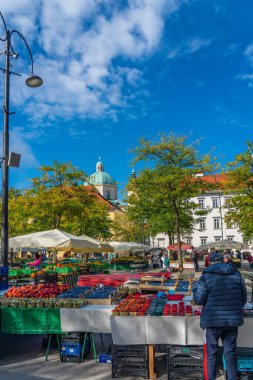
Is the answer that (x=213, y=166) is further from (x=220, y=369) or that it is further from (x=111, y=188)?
(x=111, y=188)

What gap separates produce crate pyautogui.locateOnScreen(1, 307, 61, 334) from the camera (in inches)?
271

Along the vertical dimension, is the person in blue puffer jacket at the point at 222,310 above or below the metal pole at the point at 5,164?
below

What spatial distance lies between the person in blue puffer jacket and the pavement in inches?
48.6

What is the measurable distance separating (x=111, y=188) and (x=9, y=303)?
11383 centimetres

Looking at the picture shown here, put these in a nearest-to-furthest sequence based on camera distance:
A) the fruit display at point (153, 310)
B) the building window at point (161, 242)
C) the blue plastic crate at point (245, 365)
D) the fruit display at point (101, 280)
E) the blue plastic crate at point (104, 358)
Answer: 1. the blue plastic crate at point (245, 365)
2. the fruit display at point (153, 310)
3. the blue plastic crate at point (104, 358)
4. the fruit display at point (101, 280)
5. the building window at point (161, 242)

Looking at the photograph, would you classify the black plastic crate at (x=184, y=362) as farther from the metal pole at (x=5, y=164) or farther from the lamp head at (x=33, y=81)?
the lamp head at (x=33, y=81)

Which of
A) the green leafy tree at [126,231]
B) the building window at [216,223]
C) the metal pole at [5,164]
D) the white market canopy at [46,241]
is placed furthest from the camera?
the building window at [216,223]

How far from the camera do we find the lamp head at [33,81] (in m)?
9.99

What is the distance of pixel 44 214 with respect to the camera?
24.2m

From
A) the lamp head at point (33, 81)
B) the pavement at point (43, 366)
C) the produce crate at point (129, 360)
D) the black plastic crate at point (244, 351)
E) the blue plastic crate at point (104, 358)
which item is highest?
the lamp head at point (33, 81)

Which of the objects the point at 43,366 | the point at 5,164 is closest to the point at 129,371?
the point at 43,366

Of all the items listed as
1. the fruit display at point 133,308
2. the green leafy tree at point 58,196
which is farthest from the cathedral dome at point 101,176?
the fruit display at point 133,308

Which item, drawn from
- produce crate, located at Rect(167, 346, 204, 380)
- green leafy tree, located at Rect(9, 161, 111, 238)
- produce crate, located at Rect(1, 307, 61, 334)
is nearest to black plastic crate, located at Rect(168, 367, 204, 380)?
produce crate, located at Rect(167, 346, 204, 380)

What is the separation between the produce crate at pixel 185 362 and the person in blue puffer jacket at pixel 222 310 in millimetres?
759
